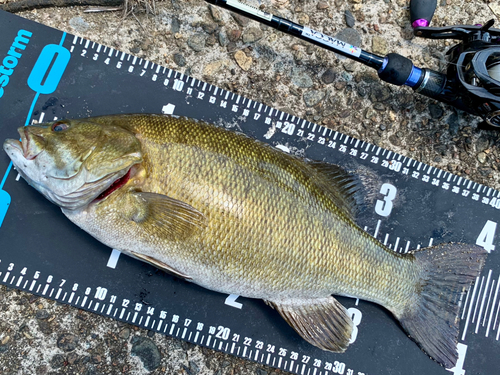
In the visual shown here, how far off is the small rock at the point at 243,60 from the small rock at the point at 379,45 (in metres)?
0.99

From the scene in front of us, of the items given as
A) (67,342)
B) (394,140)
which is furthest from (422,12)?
(67,342)

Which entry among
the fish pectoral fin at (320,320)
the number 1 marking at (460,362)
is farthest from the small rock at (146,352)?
the number 1 marking at (460,362)

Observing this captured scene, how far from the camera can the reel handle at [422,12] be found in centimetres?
249

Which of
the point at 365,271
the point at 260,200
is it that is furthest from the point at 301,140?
the point at 365,271

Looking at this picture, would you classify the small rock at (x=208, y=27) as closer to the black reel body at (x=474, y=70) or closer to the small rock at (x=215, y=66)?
the small rock at (x=215, y=66)

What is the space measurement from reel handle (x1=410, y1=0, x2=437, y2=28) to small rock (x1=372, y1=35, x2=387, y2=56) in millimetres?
231

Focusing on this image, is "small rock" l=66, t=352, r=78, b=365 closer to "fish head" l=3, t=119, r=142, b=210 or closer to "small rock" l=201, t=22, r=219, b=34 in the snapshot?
"fish head" l=3, t=119, r=142, b=210

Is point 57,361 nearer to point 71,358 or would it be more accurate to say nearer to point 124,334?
point 71,358

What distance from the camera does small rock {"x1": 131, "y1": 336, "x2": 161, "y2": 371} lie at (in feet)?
7.24

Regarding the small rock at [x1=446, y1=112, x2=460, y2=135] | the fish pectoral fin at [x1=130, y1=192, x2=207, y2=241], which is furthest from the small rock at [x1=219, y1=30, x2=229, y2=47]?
the small rock at [x1=446, y1=112, x2=460, y2=135]

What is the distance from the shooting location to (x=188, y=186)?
5.85 feet

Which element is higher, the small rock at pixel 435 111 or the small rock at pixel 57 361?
the small rock at pixel 435 111

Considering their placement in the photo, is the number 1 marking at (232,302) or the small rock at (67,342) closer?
the small rock at (67,342)

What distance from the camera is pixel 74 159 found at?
1760 millimetres
